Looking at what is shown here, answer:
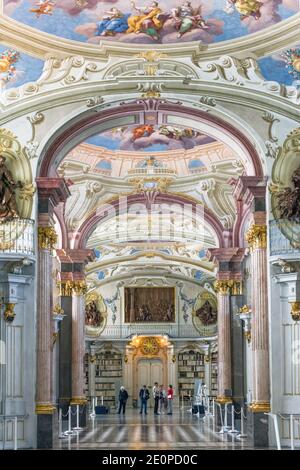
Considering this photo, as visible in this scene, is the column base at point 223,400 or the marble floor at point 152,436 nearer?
the marble floor at point 152,436

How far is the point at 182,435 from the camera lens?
26.5 m

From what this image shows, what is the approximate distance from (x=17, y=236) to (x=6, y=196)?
96 cm

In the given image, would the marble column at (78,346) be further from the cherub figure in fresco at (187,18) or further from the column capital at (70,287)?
the cherub figure in fresco at (187,18)

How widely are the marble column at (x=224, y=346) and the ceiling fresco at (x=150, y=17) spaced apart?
13.3 m

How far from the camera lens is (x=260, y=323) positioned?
21.8 m

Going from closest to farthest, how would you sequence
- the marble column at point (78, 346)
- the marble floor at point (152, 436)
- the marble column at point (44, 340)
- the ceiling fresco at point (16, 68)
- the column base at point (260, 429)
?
the ceiling fresco at point (16, 68), the marble column at point (44, 340), the column base at point (260, 429), the marble floor at point (152, 436), the marble column at point (78, 346)

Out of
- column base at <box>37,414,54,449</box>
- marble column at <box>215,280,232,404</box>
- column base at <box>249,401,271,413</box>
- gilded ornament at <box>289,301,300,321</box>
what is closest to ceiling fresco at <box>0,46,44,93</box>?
column base at <box>37,414,54,449</box>

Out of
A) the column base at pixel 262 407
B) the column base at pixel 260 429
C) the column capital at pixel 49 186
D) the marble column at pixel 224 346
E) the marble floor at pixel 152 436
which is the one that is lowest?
the marble floor at pixel 152 436

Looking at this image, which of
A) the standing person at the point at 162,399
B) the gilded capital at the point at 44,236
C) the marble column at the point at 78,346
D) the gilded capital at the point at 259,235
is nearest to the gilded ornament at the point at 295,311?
the gilded capital at the point at 259,235

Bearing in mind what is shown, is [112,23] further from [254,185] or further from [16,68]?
[254,185]

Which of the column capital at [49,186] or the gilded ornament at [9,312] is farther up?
the column capital at [49,186]

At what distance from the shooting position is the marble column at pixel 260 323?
21.5 metres

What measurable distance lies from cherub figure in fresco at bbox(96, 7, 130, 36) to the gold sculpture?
383 cm

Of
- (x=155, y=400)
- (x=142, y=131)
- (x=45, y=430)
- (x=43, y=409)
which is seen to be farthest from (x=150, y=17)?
(x=155, y=400)
